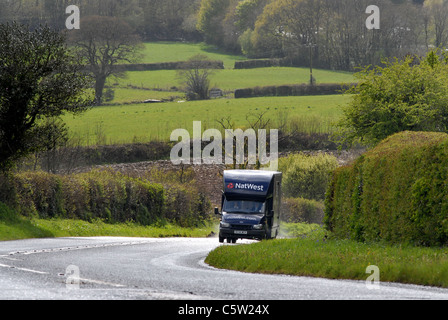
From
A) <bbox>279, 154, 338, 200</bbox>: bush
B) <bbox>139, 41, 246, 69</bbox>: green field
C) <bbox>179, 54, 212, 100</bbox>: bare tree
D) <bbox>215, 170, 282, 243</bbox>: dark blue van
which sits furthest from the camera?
<bbox>139, 41, 246, 69</bbox>: green field

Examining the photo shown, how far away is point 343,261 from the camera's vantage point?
1669cm

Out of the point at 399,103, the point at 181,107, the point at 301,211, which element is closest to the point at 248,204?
the point at 399,103

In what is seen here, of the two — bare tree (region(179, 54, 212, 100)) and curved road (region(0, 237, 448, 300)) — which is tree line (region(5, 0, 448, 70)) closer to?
bare tree (region(179, 54, 212, 100))

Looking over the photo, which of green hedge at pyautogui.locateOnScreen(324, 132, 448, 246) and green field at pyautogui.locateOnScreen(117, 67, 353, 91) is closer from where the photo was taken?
green hedge at pyautogui.locateOnScreen(324, 132, 448, 246)

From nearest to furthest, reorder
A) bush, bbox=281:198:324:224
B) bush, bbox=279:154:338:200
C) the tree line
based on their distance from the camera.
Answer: bush, bbox=281:198:324:224, bush, bbox=279:154:338:200, the tree line

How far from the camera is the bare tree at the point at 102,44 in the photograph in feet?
326

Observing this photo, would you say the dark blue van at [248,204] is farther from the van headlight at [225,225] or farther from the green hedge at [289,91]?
the green hedge at [289,91]

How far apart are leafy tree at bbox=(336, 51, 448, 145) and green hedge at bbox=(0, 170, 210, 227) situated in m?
14.6

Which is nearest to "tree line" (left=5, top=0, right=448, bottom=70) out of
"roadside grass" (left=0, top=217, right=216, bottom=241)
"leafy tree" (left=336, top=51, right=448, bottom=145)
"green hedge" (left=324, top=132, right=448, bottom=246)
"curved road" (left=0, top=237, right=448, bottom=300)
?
"roadside grass" (left=0, top=217, right=216, bottom=241)

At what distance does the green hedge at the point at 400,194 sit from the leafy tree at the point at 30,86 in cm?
1603

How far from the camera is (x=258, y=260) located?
18.5 m

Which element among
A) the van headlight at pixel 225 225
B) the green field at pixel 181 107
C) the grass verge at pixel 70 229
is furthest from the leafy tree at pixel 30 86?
the green field at pixel 181 107

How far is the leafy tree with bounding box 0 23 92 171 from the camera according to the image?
3397cm

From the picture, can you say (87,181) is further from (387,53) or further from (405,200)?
(387,53)
